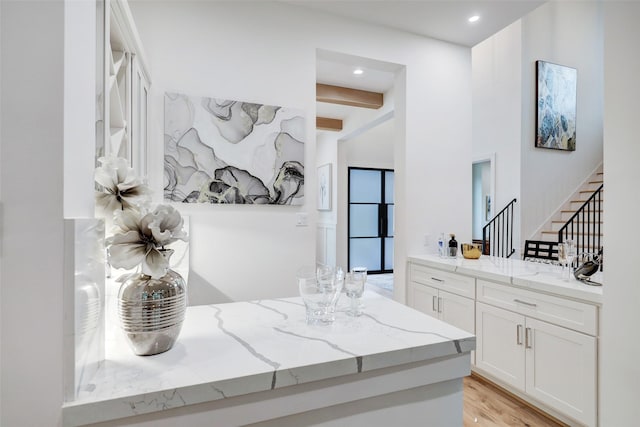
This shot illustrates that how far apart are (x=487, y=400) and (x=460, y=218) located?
1617mm

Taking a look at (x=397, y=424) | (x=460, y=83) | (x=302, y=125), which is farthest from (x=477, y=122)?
(x=397, y=424)

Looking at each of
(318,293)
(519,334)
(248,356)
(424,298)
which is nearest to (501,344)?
(519,334)

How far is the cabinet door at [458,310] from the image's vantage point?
255 cm

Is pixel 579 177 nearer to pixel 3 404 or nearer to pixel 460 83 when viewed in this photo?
pixel 460 83

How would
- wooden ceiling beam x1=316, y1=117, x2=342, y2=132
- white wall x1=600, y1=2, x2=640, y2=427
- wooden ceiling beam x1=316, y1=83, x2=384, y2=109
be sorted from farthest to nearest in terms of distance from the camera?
1. wooden ceiling beam x1=316, y1=117, x2=342, y2=132
2. wooden ceiling beam x1=316, y1=83, x2=384, y2=109
3. white wall x1=600, y1=2, x2=640, y2=427

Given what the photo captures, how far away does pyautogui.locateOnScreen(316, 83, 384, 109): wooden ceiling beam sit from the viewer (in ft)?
14.6

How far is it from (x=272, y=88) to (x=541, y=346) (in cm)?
251

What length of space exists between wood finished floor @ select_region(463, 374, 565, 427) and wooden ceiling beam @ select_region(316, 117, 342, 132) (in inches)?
185

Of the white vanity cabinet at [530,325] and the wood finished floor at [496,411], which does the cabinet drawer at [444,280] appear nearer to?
the white vanity cabinet at [530,325]

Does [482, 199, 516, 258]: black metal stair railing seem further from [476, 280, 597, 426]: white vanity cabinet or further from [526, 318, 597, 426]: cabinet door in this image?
[526, 318, 597, 426]: cabinet door

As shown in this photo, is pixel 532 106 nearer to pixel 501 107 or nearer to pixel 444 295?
pixel 501 107

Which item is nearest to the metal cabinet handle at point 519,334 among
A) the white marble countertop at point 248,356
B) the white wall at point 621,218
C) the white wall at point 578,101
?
the white wall at point 621,218

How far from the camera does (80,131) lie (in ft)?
2.39

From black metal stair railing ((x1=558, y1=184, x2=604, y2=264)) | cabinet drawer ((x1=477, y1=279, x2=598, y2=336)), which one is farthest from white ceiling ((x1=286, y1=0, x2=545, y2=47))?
black metal stair railing ((x1=558, y1=184, x2=604, y2=264))
